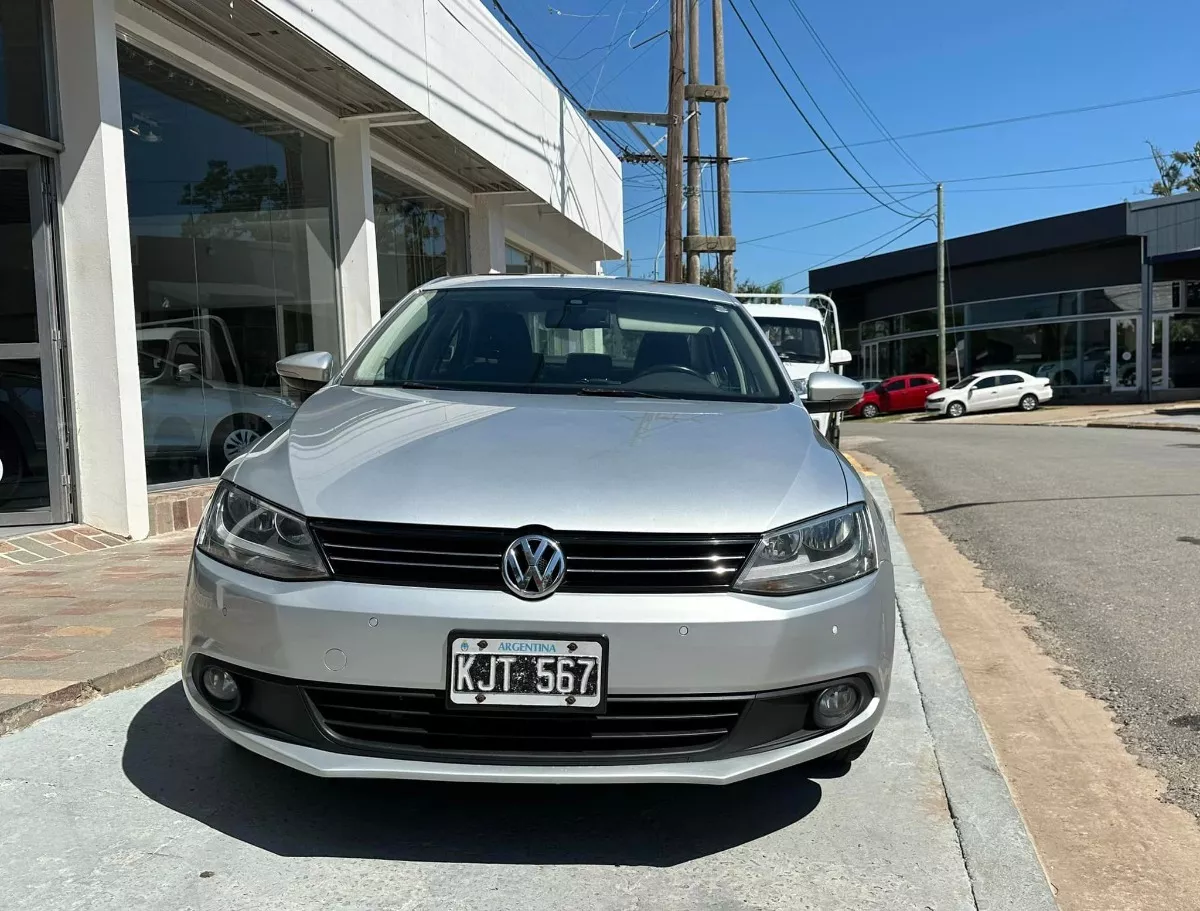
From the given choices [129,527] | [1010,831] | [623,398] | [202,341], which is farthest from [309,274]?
[1010,831]

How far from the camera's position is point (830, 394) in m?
3.77

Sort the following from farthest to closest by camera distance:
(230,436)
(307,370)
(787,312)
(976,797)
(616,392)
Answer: (787,312) → (230,436) → (307,370) → (616,392) → (976,797)

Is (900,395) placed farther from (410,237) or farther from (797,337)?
(410,237)

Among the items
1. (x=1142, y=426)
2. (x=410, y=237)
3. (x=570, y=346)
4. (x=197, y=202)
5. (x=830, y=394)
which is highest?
(x=410, y=237)

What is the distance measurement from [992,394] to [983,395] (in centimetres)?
32

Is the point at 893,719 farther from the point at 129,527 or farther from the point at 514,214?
the point at 514,214

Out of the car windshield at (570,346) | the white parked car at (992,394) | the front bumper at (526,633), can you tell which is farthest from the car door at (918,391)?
the front bumper at (526,633)

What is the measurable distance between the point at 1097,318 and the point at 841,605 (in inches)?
1316

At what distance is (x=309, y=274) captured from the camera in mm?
10070

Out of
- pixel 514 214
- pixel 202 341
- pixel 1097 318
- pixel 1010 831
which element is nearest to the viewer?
pixel 1010 831

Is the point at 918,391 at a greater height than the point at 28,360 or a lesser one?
lesser

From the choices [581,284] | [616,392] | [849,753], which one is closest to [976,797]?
[849,753]

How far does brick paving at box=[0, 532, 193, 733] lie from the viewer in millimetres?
3465

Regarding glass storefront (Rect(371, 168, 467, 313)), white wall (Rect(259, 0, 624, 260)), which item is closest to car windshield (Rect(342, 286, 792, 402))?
white wall (Rect(259, 0, 624, 260))
